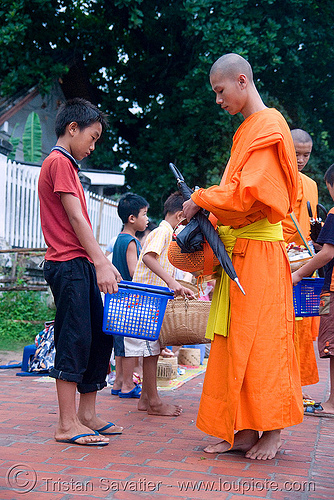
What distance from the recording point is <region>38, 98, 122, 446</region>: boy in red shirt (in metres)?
3.30

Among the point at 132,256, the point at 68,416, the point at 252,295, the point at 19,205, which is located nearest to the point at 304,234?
the point at 132,256

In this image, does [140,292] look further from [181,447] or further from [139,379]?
[139,379]

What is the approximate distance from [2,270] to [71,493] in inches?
291

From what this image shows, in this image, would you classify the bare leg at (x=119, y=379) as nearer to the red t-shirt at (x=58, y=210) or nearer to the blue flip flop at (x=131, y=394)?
the blue flip flop at (x=131, y=394)

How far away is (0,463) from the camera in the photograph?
9.25 ft

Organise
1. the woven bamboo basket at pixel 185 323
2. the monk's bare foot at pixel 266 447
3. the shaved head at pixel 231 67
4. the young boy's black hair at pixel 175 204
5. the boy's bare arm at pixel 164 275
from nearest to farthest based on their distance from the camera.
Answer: the monk's bare foot at pixel 266 447 < the shaved head at pixel 231 67 < the boy's bare arm at pixel 164 275 < the woven bamboo basket at pixel 185 323 < the young boy's black hair at pixel 175 204

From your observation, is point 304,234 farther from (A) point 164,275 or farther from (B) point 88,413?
(B) point 88,413

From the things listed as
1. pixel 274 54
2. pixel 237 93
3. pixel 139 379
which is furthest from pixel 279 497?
pixel 274 54

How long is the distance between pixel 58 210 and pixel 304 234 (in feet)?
7.42

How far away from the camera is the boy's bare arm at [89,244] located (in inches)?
129

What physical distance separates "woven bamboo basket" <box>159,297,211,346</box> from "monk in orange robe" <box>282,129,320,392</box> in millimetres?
874

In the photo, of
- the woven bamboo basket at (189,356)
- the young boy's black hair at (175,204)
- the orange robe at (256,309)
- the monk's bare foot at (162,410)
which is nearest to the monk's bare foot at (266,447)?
the orange robe at (256,309)

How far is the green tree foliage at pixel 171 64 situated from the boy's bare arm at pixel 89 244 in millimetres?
10258

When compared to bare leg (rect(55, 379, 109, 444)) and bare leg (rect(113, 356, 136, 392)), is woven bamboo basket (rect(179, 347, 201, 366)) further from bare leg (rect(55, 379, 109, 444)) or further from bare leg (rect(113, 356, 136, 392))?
bare leg (rect(55, 379, 109, 444))
